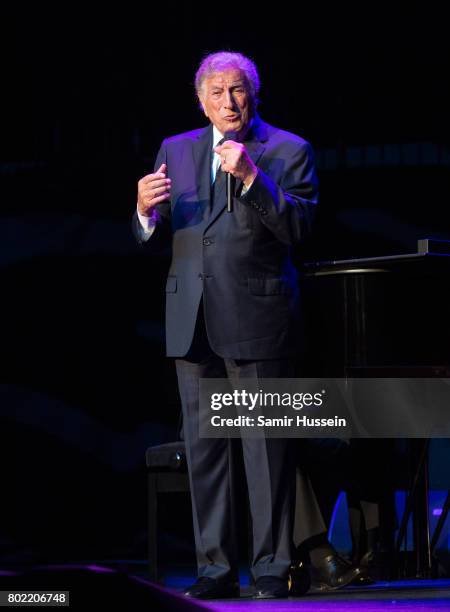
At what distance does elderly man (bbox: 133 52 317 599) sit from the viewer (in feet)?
9.45

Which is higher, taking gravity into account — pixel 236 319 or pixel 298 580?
pixel 236 319

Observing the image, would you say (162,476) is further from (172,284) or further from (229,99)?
(229,99)

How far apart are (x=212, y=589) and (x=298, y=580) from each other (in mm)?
351

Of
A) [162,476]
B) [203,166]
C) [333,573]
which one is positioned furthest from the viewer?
[162,476]

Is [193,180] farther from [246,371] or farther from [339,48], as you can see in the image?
[339,48]

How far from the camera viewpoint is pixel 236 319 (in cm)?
289

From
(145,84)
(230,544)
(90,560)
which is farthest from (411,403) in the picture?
(145,84)

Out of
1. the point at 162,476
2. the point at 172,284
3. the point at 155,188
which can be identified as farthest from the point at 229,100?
the point at 162,476

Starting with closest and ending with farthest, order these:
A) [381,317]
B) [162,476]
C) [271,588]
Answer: [271,588], [381,317], [162,476]

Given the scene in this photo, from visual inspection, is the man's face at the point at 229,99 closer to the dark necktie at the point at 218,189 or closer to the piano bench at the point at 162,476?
the dark necktie at the point at 218,189

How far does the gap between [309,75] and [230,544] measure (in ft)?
8.60

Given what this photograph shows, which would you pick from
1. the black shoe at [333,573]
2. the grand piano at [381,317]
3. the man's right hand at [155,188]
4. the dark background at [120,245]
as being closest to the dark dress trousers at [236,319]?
the man's right hand at [155,188]

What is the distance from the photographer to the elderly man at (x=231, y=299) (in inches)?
113

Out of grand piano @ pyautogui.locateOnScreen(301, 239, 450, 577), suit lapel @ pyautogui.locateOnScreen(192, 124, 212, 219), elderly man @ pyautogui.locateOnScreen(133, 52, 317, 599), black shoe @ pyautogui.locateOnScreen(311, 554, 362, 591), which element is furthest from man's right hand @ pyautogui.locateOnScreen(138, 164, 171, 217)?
black shoe @ pyautogui.locateOnScreen(311, 554, 362, 591)
